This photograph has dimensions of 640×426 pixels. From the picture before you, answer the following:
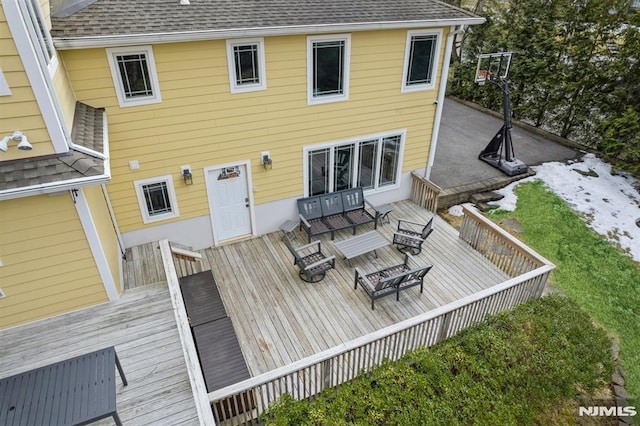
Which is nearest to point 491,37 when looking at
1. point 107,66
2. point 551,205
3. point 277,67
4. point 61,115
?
point 551,205

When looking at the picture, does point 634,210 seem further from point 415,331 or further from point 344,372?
point 344,372

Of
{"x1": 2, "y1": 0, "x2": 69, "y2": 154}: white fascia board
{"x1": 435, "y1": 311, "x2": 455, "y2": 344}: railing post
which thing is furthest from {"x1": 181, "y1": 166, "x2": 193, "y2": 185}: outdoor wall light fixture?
{"x1": 435, "y1": 311, "x2": 455, "y2": 344}: railing post

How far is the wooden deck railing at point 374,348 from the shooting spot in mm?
4949

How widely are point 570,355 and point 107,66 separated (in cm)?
890

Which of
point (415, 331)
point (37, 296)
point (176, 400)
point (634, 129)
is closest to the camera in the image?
point (176, 400)

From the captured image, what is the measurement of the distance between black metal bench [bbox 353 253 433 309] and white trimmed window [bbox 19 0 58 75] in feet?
18.8

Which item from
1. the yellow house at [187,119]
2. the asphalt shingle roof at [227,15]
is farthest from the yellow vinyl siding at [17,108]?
the asphalt shingle roof at [227,15]

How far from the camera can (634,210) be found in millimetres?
10672

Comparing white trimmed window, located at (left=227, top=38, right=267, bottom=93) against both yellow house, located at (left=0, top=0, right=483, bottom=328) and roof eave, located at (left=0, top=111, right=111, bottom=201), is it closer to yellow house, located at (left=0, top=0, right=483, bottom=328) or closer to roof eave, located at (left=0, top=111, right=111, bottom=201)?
yellow house, located at (left=0, top=0, right=483, bottom=328)

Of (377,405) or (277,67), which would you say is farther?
(277,67)

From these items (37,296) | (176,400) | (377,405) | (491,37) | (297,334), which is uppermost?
(491,37)

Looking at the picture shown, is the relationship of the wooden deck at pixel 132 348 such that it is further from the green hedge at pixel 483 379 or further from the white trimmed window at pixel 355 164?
the white trimmed window at pixel 355 164

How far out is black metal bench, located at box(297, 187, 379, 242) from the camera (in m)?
9.12

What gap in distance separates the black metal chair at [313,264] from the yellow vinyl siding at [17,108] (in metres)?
4.56
